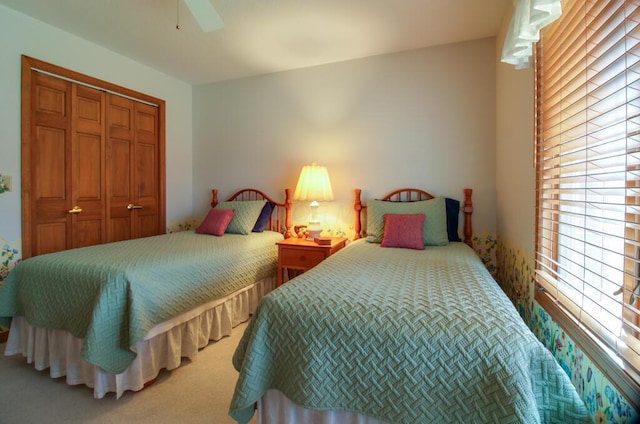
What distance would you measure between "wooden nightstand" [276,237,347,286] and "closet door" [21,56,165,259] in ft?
5.57

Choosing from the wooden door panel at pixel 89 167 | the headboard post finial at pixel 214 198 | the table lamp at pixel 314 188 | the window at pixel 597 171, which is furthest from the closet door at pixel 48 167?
the window at pixel 597 171

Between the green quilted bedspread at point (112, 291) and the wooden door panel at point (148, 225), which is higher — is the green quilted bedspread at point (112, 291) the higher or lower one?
the lower one

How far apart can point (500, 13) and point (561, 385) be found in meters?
2.48

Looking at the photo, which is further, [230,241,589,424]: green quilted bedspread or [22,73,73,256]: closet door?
[22,73,73,256]: closet door

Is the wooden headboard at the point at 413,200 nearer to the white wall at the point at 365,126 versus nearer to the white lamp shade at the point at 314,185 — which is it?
the white wall at the point at 365,126

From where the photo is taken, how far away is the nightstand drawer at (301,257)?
106 inches

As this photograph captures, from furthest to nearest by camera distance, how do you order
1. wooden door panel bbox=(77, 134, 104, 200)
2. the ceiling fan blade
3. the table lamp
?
the table lamp, wooden door panel bbox=(77, 134, 104, 200), the ceiling fan blade

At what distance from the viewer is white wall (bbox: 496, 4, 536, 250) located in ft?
5.76

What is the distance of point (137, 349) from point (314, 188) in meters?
1.83

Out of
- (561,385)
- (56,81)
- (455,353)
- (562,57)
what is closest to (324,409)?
(455,353)

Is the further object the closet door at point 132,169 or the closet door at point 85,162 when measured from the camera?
the closet door at point 132,169

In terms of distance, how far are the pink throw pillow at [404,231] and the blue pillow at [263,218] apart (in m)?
1.33

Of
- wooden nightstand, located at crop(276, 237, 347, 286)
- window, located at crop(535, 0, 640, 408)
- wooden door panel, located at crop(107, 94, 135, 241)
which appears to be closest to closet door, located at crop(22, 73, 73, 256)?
wooden door panel, located at crop(107, 94, 135, 241)

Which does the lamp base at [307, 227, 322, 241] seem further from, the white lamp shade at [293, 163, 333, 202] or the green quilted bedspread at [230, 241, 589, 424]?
the green quilted bedspread at [230, 241, 589, 424]
